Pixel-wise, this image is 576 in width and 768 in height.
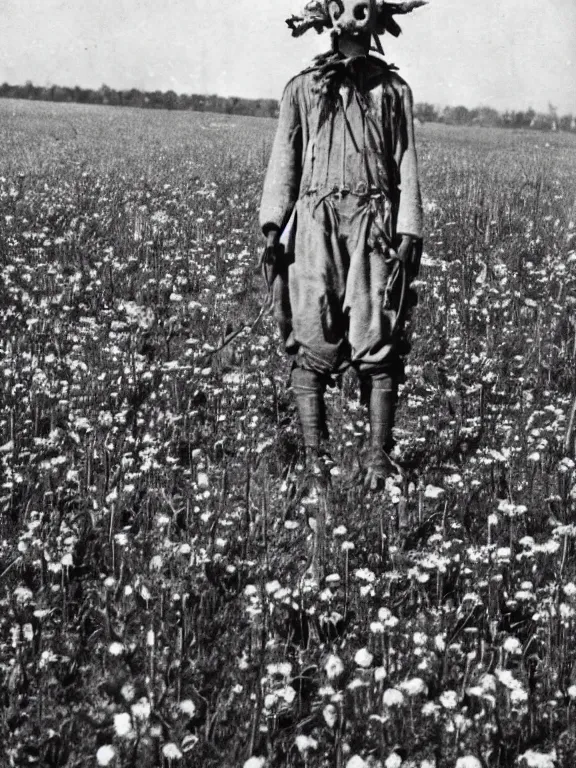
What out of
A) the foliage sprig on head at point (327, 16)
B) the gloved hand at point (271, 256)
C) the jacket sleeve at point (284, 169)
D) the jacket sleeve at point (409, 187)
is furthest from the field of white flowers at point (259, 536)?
the foliage sprig on head at point (327, 16)

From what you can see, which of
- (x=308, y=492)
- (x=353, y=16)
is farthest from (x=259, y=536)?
(x=353, y=16)

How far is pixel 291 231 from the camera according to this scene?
4.52m

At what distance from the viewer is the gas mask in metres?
4.20

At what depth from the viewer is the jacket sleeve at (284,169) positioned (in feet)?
14.7

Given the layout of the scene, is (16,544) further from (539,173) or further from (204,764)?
(539,173)

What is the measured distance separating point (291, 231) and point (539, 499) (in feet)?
6.62

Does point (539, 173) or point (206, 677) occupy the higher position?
point (539, 173)

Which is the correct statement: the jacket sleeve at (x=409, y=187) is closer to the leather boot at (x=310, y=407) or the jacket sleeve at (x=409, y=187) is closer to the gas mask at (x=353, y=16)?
the gas mask at (x=353, y=16)

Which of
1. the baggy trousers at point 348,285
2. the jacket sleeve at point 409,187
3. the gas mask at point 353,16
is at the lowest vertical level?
the baggy trousers at point 348,285

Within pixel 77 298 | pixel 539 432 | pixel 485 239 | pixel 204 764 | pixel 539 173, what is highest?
pixel 539 173

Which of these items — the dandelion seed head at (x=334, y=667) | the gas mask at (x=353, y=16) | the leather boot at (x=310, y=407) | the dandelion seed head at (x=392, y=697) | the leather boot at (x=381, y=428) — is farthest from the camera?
the leather boot at (x=310, y=407)

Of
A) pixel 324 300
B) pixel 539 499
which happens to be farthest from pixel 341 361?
pixel 539 499

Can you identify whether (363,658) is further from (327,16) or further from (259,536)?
(327,16)

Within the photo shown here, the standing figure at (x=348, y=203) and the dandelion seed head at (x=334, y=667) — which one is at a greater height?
the standing figure at (x=348, y=203)
